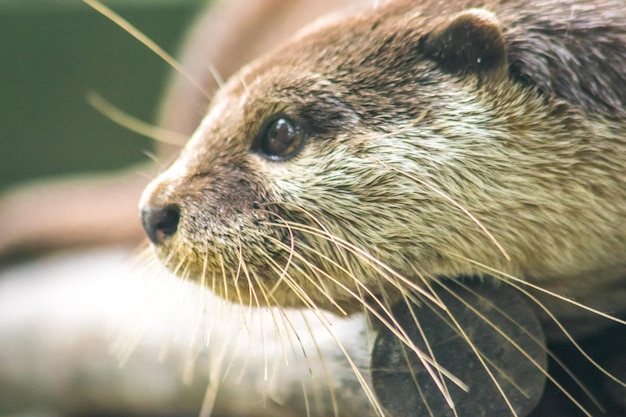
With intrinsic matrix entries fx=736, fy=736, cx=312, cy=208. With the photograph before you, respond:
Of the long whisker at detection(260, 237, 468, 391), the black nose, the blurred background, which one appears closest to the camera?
the long whisker at detection(260, 237, 468, 391)

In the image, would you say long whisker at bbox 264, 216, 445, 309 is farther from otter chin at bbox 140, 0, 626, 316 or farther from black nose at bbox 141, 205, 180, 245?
black nose at bbox 141, 205, 180, 245

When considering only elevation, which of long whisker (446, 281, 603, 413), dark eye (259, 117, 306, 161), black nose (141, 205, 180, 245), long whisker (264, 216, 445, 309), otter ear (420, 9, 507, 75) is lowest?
long whisker (446, 281, 603, 413)

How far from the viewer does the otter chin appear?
1283 millimetres

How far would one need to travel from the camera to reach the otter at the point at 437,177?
1283 millimetres

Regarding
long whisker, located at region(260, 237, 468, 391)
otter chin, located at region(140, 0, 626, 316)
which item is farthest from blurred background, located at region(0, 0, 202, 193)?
long whisker, located at region(260, 237, 468, 391)

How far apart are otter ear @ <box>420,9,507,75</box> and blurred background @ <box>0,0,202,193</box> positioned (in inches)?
170

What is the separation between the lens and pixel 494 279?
1.33 meters

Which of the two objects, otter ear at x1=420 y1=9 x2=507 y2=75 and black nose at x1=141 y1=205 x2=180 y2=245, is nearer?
otter ear at x1=420 y1=9 x2=507 y2=75

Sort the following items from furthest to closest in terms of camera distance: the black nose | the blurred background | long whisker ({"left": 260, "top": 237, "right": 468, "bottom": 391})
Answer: the blurred background → the black nose → long whisker ({"left": 260, "top": 237, "right": 468, "bottom": 391})

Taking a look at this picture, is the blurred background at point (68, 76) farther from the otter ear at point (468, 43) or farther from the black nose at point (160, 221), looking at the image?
the otter ear at point (468, 43)

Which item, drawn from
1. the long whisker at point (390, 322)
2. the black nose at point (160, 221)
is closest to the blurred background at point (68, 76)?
the black nose at point (160, 221)

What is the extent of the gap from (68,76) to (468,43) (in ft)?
15.8

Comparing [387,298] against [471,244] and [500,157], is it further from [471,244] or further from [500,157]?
[500,157]

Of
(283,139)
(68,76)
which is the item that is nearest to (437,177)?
(283,139)
